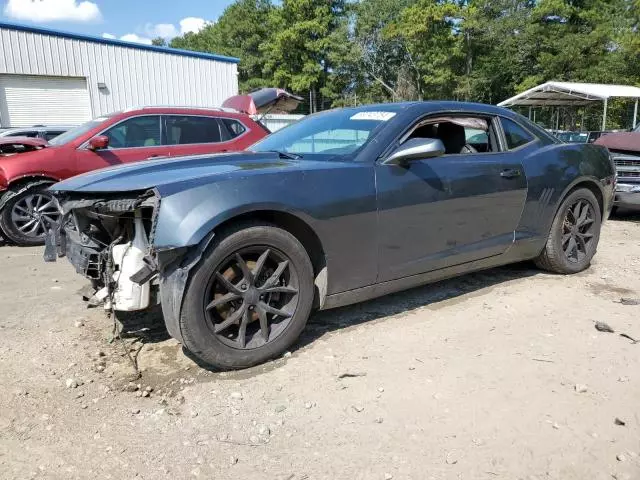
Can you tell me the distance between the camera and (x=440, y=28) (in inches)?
1591

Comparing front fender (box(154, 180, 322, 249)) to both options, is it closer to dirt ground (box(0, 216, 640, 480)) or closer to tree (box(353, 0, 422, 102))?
dirt ground (box(0, 216, 640, 480))

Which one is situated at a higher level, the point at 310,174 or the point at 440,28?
the point at 440,28

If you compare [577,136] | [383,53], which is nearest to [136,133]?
[577,136]

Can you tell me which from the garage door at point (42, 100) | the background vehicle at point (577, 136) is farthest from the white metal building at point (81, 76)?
the background vehicle at point (577, 136)

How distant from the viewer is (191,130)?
7.48 m

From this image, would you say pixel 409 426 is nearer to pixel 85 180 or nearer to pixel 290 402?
pixel 290 402

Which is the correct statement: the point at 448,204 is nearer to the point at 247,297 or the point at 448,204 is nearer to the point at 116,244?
the point at 247,297

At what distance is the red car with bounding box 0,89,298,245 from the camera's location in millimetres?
6633

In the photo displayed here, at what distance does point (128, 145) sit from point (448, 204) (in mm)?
4893

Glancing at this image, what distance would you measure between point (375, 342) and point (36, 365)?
2.10 metres

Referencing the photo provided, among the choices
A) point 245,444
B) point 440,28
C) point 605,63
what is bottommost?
point 245,444

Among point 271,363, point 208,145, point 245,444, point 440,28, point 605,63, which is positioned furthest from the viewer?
point 440,28

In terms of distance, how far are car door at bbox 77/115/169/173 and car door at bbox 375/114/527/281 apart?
432 cm

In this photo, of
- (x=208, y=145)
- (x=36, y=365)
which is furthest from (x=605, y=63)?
(x=36, y=365)
